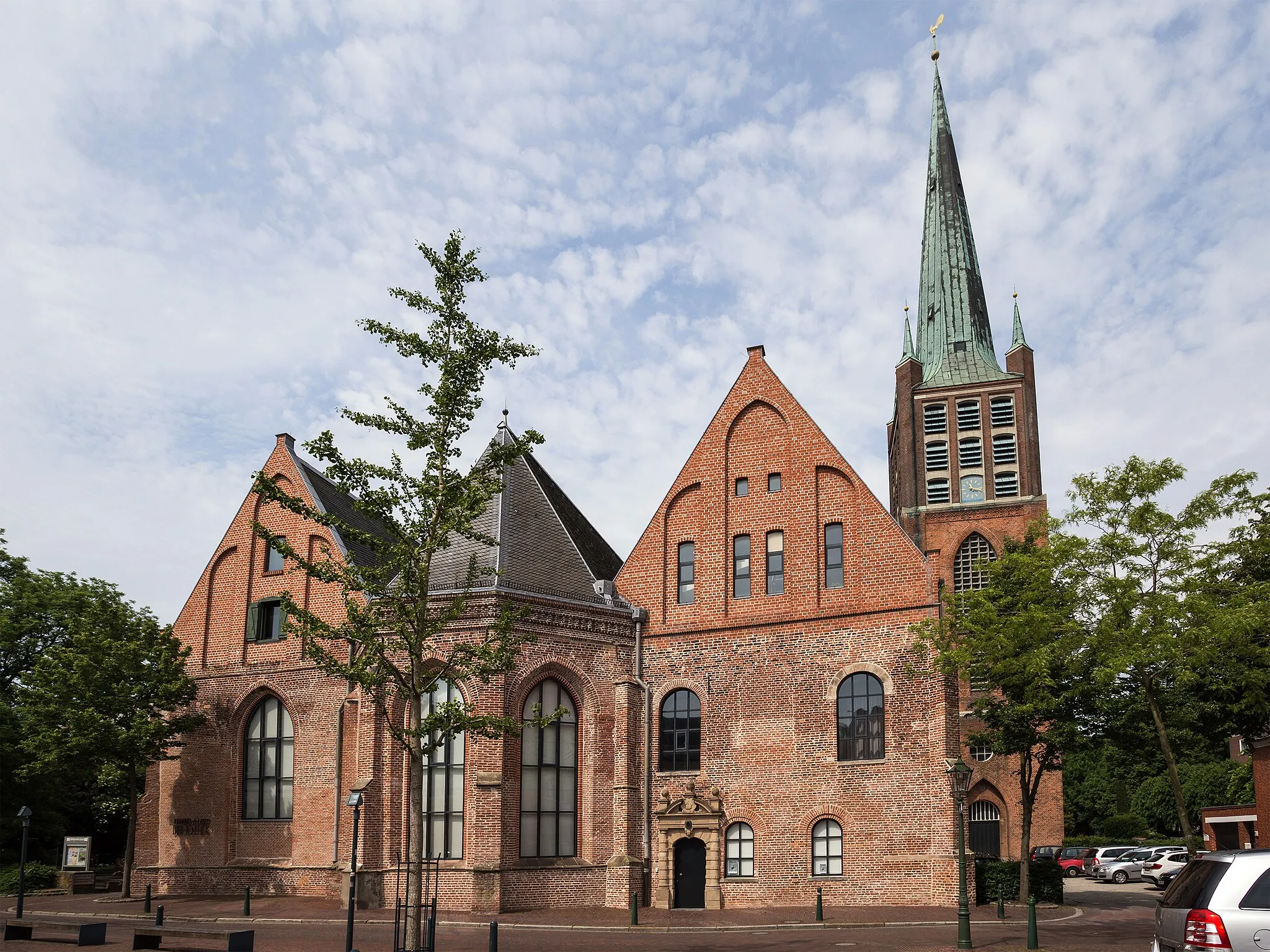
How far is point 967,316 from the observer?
222ft

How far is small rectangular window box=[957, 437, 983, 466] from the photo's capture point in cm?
6322

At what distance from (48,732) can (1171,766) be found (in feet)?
102

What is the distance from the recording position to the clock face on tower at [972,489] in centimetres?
6288

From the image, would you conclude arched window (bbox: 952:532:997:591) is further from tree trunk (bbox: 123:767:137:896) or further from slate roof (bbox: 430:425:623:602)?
tree trunk (bbox: 123:767:137:896)

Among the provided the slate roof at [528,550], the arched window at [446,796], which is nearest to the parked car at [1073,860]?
the slate roof at [528,550]

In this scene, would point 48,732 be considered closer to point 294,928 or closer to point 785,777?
point 294,928

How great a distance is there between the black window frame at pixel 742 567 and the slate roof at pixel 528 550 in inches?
164

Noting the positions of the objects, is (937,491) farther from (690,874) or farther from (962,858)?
(962,858)

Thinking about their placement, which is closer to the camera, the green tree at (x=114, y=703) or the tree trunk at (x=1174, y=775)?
the tree trunk at (x=1174, y=775)

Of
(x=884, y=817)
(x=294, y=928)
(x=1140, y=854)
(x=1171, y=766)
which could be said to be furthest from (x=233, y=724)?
(x=1140, y=854)

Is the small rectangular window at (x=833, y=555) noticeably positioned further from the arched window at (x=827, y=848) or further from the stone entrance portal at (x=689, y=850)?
the stone entrance portal at (x=689, y=850)

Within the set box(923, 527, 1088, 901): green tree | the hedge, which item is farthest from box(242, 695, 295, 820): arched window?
the hedge

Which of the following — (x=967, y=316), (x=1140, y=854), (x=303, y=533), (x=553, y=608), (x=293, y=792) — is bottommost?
(x=1140, y=854)

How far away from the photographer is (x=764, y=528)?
3394 centimetres
